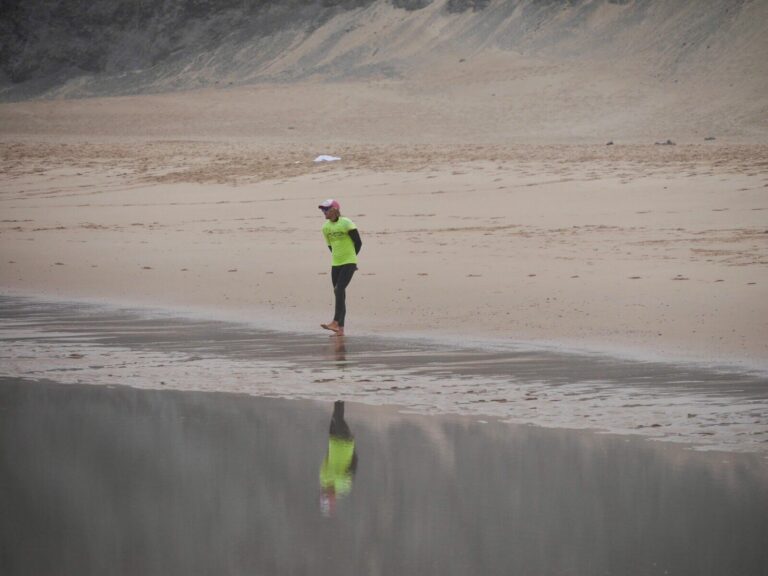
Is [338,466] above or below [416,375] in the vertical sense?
below

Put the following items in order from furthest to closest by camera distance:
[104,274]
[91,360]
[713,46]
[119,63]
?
1. [119,63]
2. [713,46]
3. [104,274]
4. [91,360]

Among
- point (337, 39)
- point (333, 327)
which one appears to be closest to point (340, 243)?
point (333, 327)

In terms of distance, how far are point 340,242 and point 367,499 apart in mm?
6009

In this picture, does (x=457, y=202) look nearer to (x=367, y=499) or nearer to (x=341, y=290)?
(x=341, y=290)

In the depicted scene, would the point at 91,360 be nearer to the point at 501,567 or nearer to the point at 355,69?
the point at 501,567

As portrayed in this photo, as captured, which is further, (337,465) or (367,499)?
(337,465)

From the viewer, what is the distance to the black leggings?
458 inches

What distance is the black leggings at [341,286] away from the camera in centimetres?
1163

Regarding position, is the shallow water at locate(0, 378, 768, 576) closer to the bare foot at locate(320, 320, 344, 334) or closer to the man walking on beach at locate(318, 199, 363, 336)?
the bare foot at locate(320, 320, 344, 334)

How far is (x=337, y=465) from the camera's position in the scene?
22.6 feet

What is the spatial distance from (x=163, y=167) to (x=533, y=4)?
121ft

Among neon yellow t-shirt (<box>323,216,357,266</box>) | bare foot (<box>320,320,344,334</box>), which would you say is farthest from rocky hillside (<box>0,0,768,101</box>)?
bare foot (<box>320,320,344,334</box>)

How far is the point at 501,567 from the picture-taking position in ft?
17.1

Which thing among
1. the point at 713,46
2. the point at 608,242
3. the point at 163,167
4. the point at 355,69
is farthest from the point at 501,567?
the point at 355,69
